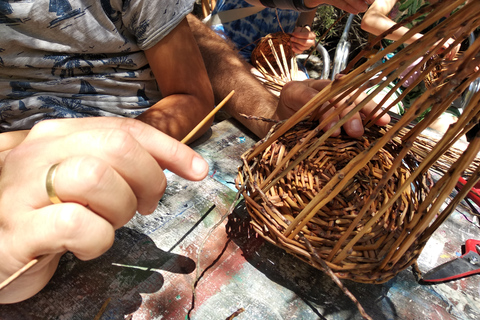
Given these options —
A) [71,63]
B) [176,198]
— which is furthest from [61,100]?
[176,198]

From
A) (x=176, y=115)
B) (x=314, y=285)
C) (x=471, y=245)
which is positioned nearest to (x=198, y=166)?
(x=314, y=285)

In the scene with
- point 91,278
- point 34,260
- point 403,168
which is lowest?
point 91,278

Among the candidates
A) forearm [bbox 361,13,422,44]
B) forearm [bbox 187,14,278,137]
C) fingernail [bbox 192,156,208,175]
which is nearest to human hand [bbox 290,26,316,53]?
forearm [bbox 187,14,278,137]

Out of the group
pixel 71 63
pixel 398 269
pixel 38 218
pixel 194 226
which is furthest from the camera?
pixel 71 63

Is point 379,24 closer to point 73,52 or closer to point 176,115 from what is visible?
point 176,115

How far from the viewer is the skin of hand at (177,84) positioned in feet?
2.60

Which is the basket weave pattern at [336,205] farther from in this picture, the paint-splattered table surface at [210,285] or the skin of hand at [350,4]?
the skin of hand at [350,4]

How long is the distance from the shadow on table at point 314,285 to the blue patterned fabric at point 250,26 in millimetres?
1031

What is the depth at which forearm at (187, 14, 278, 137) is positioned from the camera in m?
1.00

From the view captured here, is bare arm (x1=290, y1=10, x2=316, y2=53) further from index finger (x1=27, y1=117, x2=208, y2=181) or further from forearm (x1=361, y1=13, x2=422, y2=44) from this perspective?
index finger (x1=27, y1=117, x2=208, y2=181)

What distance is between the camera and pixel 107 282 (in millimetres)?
467

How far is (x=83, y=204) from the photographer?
0.33 meters

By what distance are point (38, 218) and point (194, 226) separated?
30 cm

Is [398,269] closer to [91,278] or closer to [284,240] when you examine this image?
[284,240]
